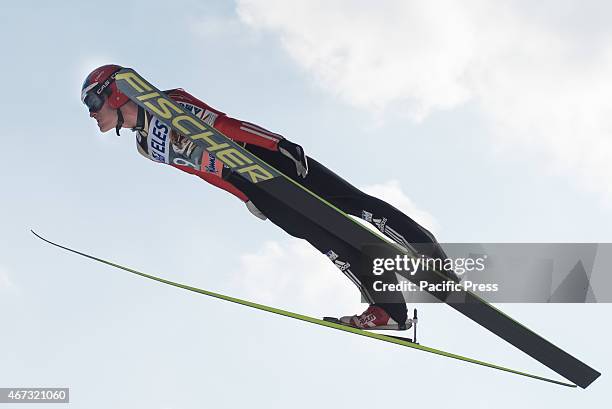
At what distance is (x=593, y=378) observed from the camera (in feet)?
23.0

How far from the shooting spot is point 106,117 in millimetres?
6762

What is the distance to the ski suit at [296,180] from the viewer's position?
6656 millimetres

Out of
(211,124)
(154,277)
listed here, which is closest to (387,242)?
(211,124)

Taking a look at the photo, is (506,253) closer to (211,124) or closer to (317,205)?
(317,205)

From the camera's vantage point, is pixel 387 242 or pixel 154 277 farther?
pixel 154 277

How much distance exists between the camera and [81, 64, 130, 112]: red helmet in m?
6.71

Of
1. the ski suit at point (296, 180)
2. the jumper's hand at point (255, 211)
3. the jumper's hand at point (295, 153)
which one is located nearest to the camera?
the jumper's hand at point (295, 153)

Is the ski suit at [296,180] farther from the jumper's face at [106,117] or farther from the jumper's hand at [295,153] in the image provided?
the jumper's face at [106,117]

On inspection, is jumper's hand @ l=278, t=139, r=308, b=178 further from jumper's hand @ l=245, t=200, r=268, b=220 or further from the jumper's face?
the jumper's face

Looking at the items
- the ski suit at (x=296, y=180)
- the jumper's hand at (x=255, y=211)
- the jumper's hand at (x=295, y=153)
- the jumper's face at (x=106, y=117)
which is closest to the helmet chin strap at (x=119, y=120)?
the jumper's face at (x=106, y=117)

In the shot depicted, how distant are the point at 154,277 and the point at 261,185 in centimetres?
145

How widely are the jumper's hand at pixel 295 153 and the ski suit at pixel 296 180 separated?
63 mm

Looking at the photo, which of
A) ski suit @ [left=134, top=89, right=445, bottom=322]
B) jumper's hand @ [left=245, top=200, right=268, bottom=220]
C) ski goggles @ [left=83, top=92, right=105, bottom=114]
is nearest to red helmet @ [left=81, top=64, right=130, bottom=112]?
ski goggles @ [left=83, top=92, right=105, bottom=114]

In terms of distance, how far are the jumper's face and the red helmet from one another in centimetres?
3
